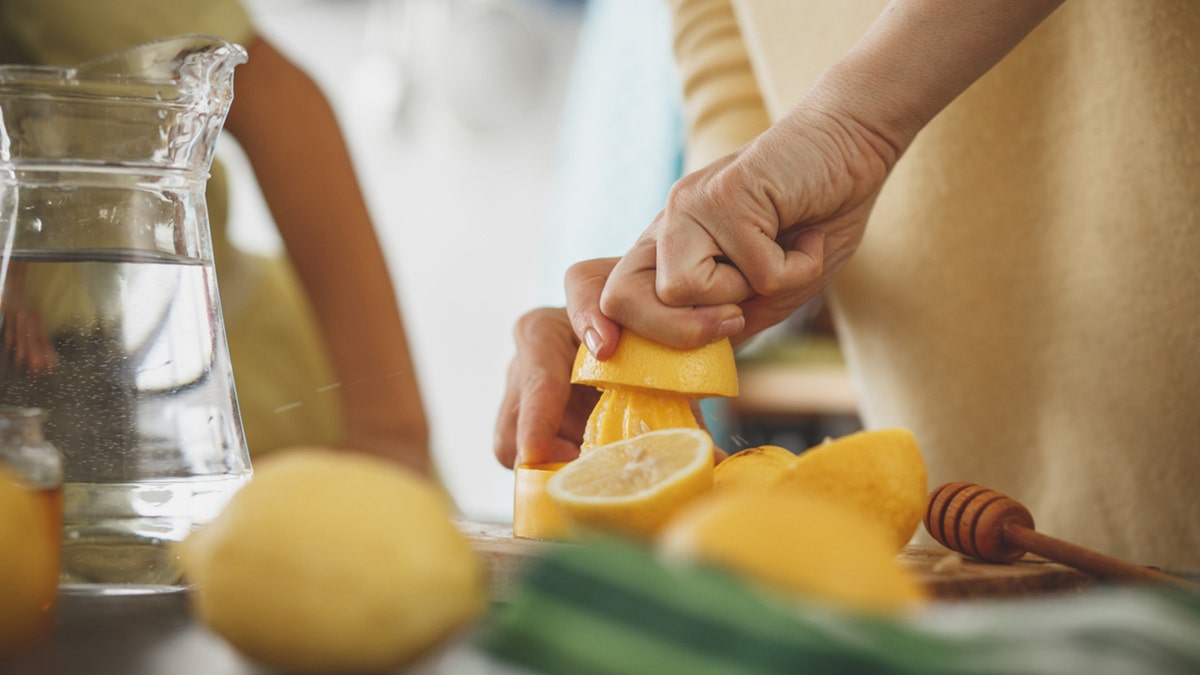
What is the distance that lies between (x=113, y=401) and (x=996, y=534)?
573 millimetres

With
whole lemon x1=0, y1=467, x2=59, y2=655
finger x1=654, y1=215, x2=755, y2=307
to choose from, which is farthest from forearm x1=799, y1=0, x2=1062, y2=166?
whole lemon x1=0, y1=467, x2=59, y2=655

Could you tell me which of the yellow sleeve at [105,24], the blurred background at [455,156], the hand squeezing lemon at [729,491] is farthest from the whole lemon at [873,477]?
the blurred background at [455,156]

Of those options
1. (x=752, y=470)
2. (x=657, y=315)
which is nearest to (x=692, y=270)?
(x=657, y=315)

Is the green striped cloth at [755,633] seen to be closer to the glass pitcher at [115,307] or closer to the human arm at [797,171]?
the glass pitcher at [115,307]

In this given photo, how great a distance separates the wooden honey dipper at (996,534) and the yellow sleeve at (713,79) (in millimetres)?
715

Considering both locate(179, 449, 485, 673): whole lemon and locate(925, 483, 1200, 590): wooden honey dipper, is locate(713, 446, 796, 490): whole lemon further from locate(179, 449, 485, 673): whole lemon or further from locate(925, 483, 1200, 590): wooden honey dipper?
locate(179, 449, 485, 673): whole lemon

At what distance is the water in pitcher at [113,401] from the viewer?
60cm

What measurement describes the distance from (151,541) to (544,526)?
296 millimetres

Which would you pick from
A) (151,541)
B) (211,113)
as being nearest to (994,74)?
(211,113)

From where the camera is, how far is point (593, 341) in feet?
2.75

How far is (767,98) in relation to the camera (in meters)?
1.39

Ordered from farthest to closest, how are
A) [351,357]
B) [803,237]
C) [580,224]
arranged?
[580,224] < [351,357] < [803,237]

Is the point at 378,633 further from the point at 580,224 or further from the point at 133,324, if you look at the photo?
the point at 580,224

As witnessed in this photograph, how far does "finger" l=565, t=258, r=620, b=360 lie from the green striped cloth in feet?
1.60
